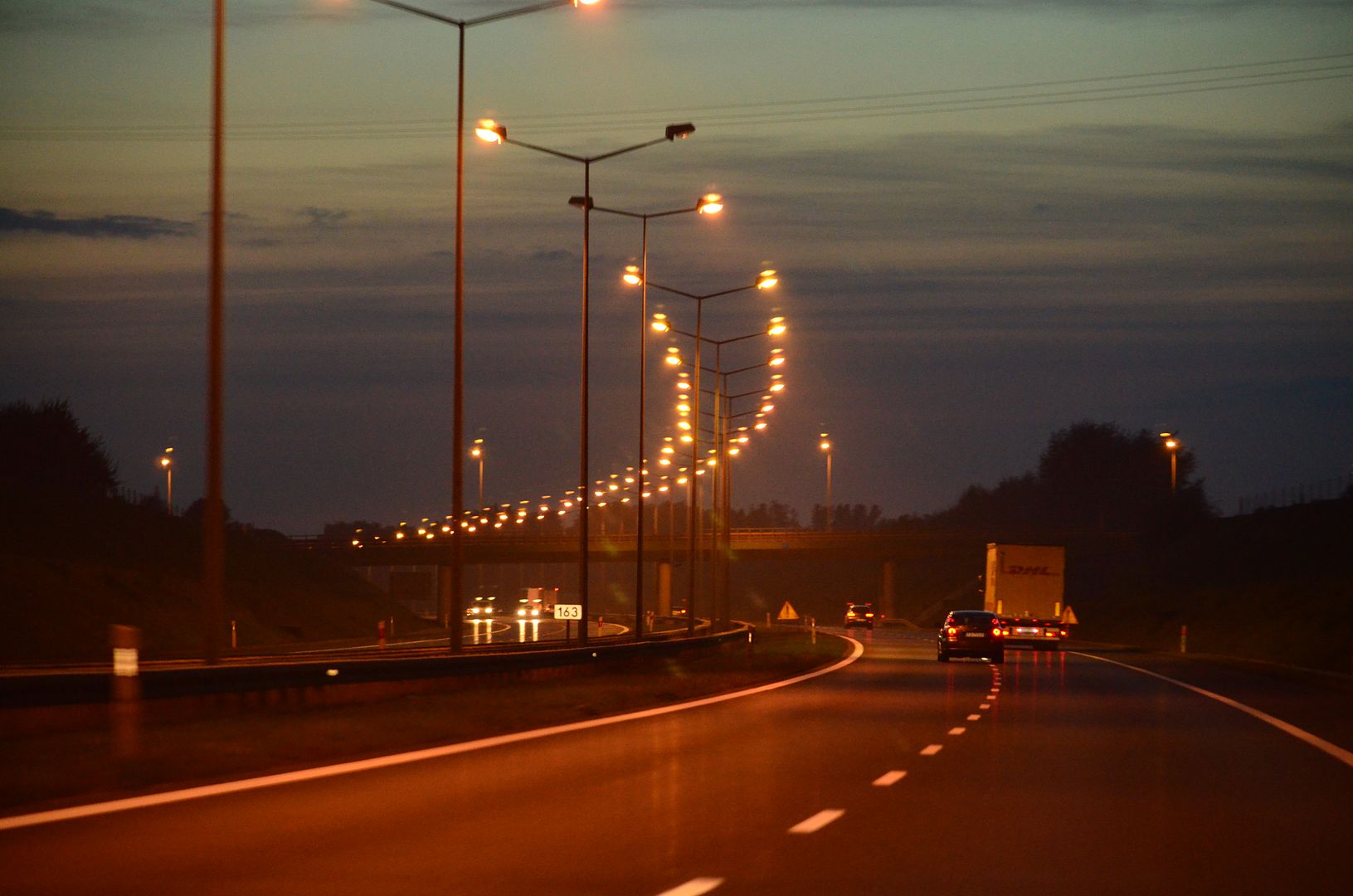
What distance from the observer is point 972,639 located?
5112 cm

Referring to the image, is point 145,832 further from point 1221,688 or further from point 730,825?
point 1221,688

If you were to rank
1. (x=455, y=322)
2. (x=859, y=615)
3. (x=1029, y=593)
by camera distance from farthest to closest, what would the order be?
1. (x=859, y=615)
2. (x=1029, y=593)
3. (x=455, y=322)

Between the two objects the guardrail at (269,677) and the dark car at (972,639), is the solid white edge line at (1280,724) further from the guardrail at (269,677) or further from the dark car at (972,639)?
the guardrail at (269,677)

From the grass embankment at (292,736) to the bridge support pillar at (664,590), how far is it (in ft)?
369

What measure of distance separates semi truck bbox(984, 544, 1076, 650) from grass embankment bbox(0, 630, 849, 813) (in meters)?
33.8

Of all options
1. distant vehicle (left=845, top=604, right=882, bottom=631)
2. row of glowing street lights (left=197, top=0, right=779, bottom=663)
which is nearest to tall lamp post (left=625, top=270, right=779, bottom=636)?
row of glowing street lights (left=197, top=0, right=779, bottom=663)

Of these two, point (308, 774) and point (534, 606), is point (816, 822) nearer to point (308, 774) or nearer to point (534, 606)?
point (308, 774)

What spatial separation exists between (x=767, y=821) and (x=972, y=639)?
126 feet

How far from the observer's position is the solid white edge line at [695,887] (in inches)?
396

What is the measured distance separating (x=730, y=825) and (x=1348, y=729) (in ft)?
45.9

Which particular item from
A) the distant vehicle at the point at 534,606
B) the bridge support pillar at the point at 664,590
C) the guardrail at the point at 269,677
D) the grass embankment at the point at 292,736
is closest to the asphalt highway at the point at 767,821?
the grass embankment at the point at 292,736

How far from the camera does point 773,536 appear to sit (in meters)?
140

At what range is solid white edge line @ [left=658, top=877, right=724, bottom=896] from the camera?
396 inches

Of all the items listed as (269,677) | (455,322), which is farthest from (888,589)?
(269,677)
